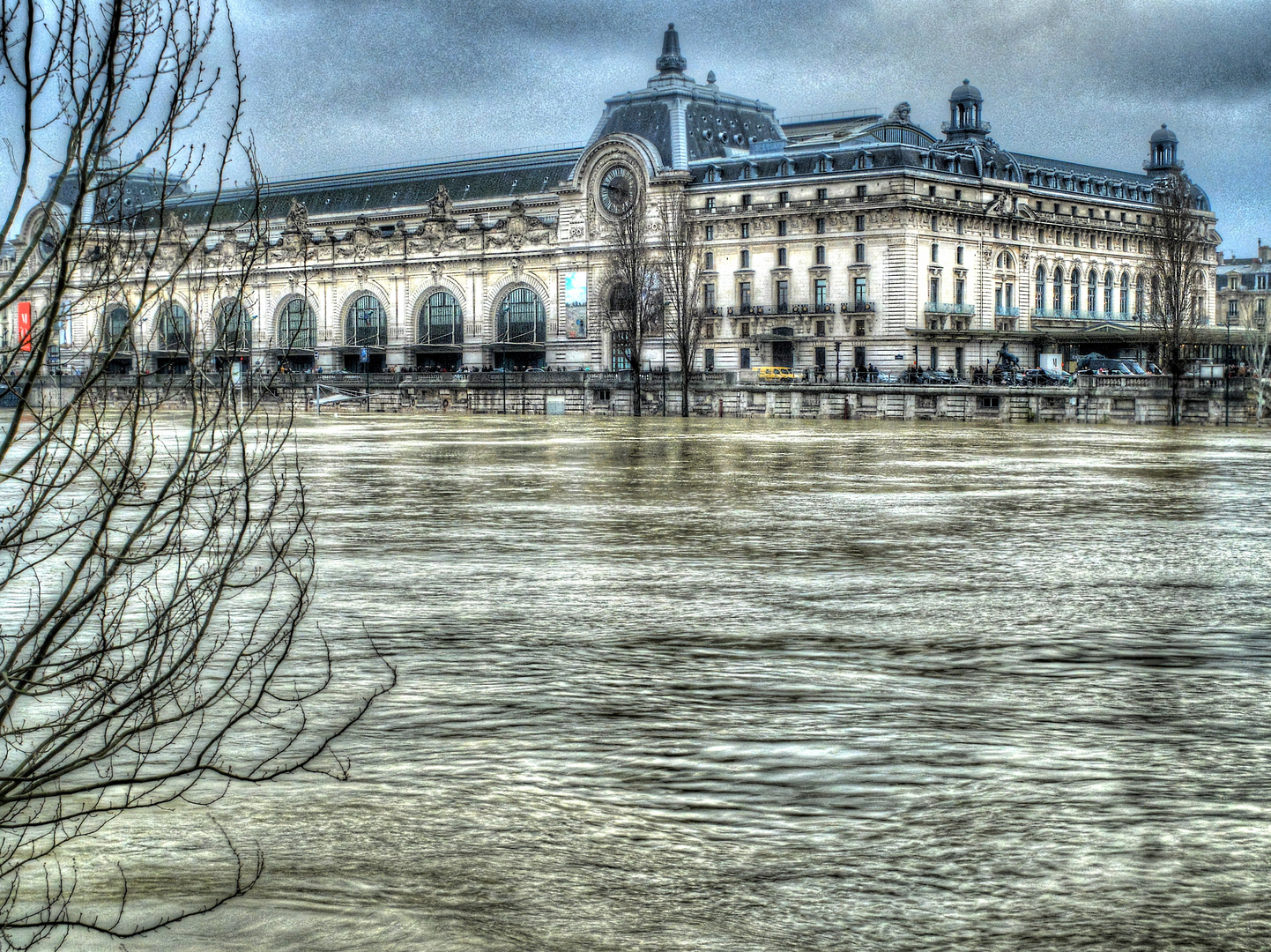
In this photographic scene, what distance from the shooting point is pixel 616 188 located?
10475 centimetres

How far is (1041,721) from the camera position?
8.62m

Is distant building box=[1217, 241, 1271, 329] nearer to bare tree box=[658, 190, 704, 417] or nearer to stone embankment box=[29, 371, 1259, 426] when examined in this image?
stone embankment box=[29, 371, 1259, 426]

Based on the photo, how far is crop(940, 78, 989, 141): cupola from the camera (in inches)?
4333

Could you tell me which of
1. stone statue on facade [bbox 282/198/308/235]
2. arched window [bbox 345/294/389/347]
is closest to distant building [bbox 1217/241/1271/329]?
arched window [bbox 345/294/389/347]

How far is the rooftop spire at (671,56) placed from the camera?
352ft

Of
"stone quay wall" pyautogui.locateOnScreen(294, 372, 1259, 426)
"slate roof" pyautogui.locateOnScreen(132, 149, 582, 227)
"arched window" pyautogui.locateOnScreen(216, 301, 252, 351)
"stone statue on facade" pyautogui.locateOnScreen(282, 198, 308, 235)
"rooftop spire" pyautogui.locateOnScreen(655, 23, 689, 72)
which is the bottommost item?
"stone quay wall" pyautogui.locateOnScreen(294, 372, 1259, 426)

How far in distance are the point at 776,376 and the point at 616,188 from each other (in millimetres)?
20883

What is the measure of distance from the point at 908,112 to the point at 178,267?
100642 mm

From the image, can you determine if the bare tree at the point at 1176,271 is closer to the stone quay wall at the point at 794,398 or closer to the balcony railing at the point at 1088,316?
the stone quay wall at the point at 794,398

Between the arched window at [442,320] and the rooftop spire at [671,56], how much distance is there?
22.2 metres

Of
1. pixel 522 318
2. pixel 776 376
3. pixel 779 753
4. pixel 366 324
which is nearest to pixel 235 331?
pixel 779 753

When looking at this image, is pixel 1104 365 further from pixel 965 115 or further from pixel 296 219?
pixel 296 219

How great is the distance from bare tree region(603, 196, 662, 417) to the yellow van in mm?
6644

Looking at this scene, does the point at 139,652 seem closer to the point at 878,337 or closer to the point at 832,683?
the point at 832,683
